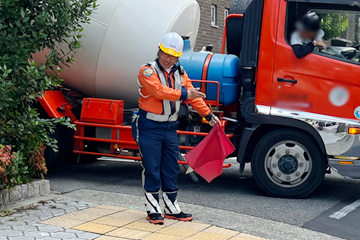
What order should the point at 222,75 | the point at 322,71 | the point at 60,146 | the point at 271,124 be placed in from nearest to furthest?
the point at 322,71 → the point at 271,124 → the point at 222,75 → the point at 60,146

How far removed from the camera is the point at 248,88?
22.7 feet

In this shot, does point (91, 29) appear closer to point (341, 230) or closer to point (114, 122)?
point (114, 122)

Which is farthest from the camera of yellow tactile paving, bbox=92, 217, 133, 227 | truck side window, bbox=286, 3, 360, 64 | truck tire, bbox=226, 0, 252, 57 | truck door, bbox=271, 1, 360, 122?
truck tire, bbox=226, 0, 252, 57

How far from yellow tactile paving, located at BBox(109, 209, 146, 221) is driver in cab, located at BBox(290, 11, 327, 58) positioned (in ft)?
8.33

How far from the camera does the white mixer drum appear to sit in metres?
7.19

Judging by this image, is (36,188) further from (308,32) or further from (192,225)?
(308,32)

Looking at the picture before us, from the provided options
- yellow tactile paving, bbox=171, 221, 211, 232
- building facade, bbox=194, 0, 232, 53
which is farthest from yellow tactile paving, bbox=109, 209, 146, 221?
building facade, bbox=194, 0, 232, 53

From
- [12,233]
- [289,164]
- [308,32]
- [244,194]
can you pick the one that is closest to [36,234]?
[12,233]

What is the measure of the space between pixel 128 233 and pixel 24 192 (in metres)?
1.52

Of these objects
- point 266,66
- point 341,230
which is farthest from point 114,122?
point 341,230

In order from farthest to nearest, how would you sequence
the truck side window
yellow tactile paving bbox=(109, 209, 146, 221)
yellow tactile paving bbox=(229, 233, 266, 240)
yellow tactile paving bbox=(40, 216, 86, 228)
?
the truck side window → yellow tactile paving bbox=(109, 209, 146, 221) → yellow tactile paving bbox=(40, 216, 86, 228) → yellow tactile paving bbox=(229, 233, 266, 240)

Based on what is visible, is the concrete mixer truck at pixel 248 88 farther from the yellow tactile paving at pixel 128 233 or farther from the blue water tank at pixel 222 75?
the yellow tactile paving at pixel 128 233

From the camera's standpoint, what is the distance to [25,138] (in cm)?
621

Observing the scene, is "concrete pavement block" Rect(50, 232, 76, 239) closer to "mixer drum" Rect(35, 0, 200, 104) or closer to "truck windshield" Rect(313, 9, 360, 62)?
"mixer drum" Rect(35, 0, 200, 104)
